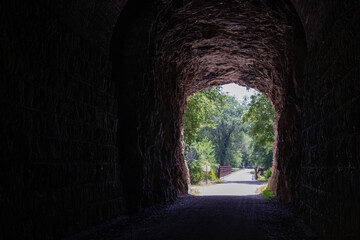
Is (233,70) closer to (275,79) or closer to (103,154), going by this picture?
(275,79)

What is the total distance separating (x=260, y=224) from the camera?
688cm

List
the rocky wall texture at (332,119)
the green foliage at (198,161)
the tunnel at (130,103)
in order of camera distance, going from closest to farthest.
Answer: the rocky wall texture at (332,119), the tunnel at (130,103), the green foliage at (198,161)

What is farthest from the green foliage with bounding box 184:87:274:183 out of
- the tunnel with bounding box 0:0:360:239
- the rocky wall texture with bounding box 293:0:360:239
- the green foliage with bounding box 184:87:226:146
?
the rocky wall texture with bounding box 293:0:360:239

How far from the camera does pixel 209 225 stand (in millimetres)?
6641

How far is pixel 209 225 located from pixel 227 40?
24.0 ft

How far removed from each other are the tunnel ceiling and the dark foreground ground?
4.63 m

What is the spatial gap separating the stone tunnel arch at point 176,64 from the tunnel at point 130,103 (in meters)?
0.04

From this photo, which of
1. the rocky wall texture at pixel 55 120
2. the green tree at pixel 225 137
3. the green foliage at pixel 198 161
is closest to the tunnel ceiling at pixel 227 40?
the rocky wall texture at pixel 55 120

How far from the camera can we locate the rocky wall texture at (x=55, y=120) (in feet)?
13.3

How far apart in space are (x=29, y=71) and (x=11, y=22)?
25.4 inches

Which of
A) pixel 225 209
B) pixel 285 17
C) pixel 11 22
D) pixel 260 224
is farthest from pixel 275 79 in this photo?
pixel 11 22

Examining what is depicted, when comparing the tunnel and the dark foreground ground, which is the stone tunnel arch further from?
the dark foreground ground

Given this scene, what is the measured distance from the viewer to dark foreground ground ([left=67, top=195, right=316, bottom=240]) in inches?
225

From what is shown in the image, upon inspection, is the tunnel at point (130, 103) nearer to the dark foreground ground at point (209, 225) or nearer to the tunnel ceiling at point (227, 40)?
the tunnel ceiling at point (227, 40)
